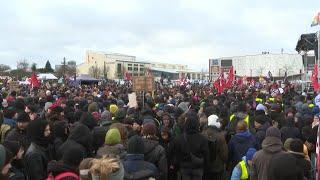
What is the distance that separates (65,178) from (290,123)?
6.11 meters

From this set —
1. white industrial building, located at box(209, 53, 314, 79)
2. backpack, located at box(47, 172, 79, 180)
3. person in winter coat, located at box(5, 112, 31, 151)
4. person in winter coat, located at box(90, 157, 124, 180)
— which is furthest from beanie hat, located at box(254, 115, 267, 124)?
white industrial building, located at box(209, 53, 314, 79)

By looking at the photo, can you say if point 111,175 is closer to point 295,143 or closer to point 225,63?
point 295,143

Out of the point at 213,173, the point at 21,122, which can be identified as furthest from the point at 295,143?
the point at 21,122

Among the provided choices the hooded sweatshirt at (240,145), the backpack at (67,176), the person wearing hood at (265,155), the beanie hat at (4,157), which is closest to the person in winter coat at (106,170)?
the backpack at (67,176)

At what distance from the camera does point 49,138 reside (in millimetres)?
6867

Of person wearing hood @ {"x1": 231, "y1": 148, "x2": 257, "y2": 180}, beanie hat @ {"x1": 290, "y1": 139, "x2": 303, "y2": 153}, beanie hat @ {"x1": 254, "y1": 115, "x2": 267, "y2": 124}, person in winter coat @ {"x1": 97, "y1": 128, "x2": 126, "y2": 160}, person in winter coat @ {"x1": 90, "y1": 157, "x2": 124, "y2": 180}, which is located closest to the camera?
person in winter coat @ {"x1": 90, "y1": 157, "x2": 124, "y2": 180}

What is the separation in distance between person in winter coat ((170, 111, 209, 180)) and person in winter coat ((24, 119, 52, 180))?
2.14m

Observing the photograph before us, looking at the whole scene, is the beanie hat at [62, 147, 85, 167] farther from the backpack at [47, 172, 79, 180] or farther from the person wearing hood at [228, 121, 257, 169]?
the person wearing hood at [228, 121, 257, 169]

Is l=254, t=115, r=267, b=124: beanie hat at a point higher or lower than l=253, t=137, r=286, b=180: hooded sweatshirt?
higher

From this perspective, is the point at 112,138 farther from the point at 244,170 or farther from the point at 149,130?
the point at 244,170

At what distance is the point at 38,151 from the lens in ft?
20.9

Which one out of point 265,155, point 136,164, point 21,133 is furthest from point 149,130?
point 21,133

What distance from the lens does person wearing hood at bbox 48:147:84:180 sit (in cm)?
503

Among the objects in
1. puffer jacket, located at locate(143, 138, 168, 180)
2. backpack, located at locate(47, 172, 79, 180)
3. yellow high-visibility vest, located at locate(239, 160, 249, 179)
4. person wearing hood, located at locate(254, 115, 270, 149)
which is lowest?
yellow high-visibility vest, located at locate(239, 160, 249, 179)
